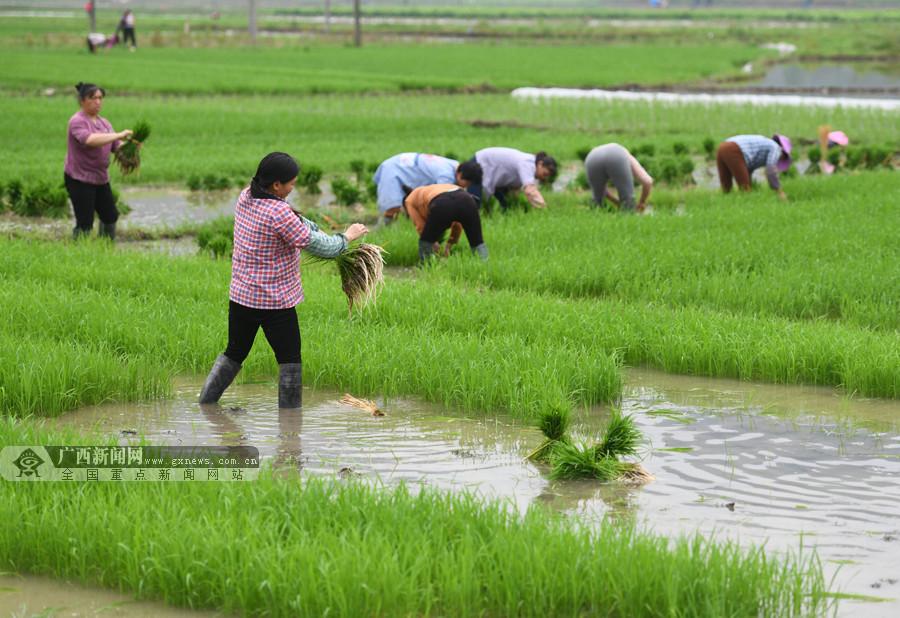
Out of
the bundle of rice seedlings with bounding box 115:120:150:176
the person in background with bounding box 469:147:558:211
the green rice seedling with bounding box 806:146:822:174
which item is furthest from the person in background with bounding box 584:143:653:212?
the green rice seedling with bounding box 806:146:822:174

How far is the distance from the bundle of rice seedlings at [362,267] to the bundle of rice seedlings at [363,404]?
22.4 inches

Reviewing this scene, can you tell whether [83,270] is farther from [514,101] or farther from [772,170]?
[514,101]

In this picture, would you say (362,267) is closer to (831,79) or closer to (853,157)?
(853,157)

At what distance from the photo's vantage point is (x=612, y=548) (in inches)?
163

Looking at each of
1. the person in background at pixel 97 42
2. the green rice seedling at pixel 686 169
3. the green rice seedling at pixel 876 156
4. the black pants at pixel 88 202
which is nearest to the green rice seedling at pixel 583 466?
the black pants at pixel 88 202

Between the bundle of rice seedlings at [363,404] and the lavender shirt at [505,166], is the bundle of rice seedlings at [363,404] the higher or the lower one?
the lower one

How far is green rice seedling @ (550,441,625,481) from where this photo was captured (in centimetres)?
537

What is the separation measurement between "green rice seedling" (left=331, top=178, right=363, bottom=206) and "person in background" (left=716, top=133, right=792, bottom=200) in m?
4.07

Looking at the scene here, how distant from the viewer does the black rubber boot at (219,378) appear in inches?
254

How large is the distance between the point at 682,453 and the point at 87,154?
21.3 feet

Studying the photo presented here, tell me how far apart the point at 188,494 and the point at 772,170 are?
31.2 feet

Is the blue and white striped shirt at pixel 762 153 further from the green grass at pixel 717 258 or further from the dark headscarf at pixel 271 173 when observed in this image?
the dark headscarf at pixel 271 173

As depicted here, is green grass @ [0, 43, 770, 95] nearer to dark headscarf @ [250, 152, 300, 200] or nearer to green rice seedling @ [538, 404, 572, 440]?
dark headscarf @ [250, 152, 300, 200]

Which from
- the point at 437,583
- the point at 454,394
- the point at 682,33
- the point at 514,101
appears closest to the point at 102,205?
the point at 454,394
